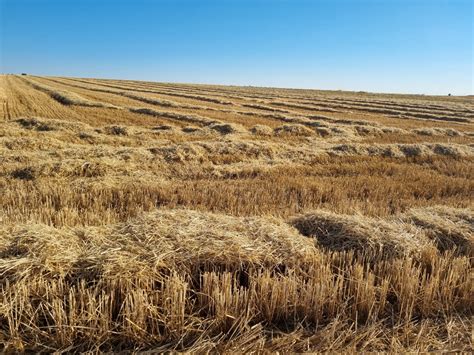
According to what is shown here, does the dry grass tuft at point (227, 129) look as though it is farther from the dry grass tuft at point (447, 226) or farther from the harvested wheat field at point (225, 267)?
the dry grass tuft at point (447, 226)

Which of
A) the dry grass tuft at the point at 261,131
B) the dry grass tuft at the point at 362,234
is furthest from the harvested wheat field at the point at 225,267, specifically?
the dry grass tuft at the point at 261,131

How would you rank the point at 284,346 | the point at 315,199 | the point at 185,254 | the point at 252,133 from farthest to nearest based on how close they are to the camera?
the point at 252,133 → the point at 315,199 → the point at 185,254 → the point at 284,346

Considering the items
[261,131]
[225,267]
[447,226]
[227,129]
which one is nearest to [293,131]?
[261,131]

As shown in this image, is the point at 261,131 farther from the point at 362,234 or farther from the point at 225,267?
the point at 225,267

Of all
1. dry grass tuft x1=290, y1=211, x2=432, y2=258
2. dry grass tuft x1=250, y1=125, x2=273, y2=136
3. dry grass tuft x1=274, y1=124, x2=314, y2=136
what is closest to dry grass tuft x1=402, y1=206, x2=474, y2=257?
dry grass tuft x1=290, y1=211, x2=432, y2=258

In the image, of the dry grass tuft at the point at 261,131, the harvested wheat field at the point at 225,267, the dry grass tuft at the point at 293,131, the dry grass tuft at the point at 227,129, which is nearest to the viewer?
the harvested wheat field at the point at 225,267

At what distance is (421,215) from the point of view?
5.55 meters

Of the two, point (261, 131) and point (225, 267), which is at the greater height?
point (261, 131)

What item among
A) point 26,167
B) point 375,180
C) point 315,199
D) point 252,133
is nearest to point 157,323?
point 315,199

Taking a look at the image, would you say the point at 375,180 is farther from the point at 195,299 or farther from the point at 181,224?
the point at 195,299

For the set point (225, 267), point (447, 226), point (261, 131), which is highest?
point (261, 131)

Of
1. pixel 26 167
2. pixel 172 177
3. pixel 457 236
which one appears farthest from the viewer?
pixel 172 177

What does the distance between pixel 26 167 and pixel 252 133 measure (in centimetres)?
1017

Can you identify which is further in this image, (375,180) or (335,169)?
A: (335,169)
